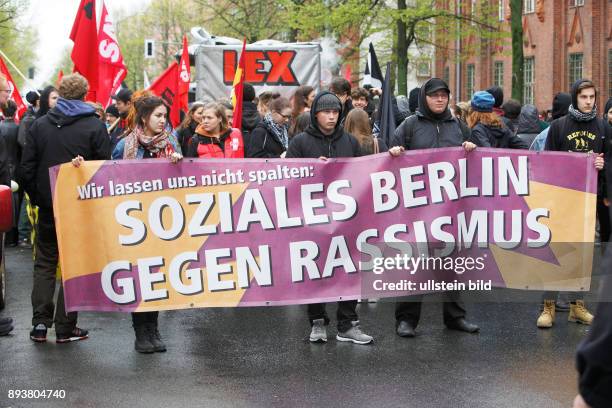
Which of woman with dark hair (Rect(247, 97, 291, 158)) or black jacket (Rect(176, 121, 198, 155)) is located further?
black jacket (Rect(176, 121, 198, 155))

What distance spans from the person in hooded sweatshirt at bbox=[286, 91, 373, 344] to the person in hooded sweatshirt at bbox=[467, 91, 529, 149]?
1544 mm

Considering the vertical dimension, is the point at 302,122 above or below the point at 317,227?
above

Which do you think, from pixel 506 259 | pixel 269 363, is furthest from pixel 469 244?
pixel 269 363

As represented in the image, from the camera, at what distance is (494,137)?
9.53 meters

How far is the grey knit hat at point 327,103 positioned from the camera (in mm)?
8234

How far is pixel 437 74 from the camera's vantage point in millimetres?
51719

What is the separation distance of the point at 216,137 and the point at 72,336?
7.00ft

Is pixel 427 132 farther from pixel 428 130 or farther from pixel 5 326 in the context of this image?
pixel 5 326

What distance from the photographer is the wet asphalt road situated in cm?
669

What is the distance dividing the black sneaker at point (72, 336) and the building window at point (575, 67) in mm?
28515

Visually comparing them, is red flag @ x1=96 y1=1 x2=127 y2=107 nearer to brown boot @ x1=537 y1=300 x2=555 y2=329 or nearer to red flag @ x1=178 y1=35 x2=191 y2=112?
red flag @ x1=178 y1=35 x2=191 y2=112

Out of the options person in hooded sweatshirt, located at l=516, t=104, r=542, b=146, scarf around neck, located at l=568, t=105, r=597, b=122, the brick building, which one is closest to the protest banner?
scarf around neck, located at l=568, t=105, r=597, b=122

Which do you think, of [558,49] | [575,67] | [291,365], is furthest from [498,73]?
[291,365]

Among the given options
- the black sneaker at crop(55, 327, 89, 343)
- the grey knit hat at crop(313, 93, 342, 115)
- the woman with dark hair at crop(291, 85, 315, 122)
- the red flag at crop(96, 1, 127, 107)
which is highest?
the red flag at crop(96, 1, 127, 107)
